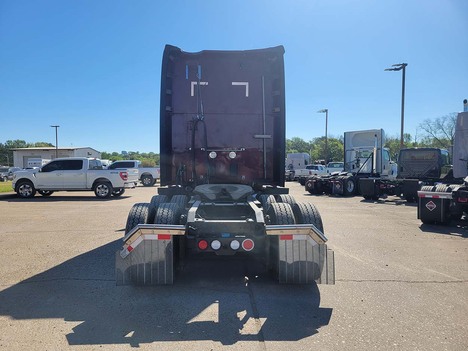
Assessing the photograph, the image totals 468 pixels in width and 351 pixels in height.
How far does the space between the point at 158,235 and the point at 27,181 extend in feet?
55.7

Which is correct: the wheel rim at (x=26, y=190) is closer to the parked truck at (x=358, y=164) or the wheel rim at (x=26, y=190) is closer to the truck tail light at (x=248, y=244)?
the parked truck at (x=358, y=164)

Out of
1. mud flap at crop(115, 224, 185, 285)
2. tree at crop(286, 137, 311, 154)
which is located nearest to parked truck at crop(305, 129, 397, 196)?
mud flap at crop(115, 224, 185, 285)

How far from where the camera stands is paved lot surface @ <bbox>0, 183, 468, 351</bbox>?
10.9 feet

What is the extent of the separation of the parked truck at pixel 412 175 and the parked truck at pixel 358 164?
53.6 inches

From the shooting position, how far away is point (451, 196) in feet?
31.4

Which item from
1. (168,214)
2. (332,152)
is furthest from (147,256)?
(332,152)

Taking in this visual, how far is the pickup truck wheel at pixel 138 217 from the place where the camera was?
4.87 metres

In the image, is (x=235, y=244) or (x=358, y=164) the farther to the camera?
(x=358, y=164)

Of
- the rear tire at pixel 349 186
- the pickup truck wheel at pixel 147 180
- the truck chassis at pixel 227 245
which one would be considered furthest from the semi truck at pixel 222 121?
the pickup truck wheel at pixel 147 180

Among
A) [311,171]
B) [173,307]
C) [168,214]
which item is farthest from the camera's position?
[311,171]

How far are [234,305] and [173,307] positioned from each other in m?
0.69

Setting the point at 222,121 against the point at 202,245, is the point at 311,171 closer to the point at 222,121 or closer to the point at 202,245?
the point at 222,121

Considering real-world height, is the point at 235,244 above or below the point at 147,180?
above

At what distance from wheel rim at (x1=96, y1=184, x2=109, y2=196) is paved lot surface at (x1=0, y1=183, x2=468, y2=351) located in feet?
37.3
